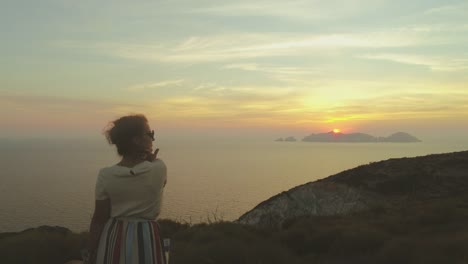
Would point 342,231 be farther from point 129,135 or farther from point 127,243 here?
point 129,135

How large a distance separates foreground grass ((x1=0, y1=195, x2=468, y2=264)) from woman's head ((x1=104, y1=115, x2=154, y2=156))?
4.53 metres

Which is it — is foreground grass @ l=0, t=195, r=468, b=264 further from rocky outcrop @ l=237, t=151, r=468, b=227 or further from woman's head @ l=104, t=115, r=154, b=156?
woman's head @ l=104, t=115, r=154, b=156

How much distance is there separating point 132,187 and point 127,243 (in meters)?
0.47

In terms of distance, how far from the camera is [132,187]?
3457 millimetres

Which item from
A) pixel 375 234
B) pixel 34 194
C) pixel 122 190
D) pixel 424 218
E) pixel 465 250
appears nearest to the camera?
pixel 122 190

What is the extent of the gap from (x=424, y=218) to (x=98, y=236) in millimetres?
9310

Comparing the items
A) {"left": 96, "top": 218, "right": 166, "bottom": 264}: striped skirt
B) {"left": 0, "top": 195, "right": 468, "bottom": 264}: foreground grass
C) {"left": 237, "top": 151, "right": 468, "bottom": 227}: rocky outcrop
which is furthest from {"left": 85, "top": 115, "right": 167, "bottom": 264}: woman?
{"left": 237, "top": 151, "right": 468, "bottom": 227}: rocky outcrop

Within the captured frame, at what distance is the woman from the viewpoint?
3453 millimetres

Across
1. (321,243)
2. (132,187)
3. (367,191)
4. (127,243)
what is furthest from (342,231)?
(132,187)

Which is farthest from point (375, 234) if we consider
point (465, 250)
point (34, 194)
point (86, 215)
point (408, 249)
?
point (34, 194)

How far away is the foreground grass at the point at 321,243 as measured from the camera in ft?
25.0

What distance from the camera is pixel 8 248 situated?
8453 millimetres

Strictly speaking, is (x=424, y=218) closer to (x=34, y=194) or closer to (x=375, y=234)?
(x=375, y=234)

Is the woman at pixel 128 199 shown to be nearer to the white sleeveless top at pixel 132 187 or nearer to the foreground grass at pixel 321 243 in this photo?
the white sleeveless top at pixel 132 187
